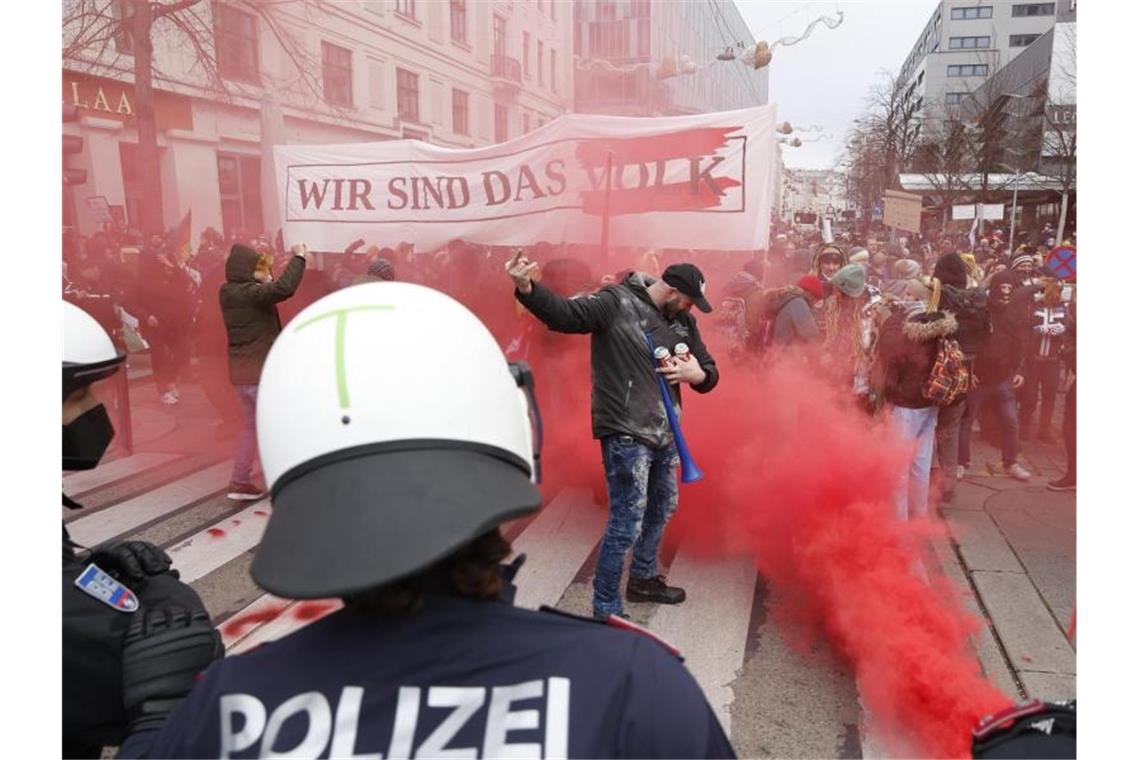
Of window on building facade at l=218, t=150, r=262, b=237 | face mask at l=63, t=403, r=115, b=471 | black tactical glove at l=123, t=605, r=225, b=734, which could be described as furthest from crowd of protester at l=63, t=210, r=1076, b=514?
window on building facade at l=218, t=150, r=262, b=237

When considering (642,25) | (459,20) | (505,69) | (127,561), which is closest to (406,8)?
(459,20)

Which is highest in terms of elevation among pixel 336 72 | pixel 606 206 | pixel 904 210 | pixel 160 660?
pixel 336 72

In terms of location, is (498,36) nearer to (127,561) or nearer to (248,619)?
(248,619)

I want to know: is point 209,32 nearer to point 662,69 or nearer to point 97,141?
point 97,141

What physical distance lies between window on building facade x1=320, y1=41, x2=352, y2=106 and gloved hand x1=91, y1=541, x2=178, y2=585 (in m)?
10.00

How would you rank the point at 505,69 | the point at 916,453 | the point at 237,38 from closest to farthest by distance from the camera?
the point at 916,453 → the point at 237,38 → the point at 505,69

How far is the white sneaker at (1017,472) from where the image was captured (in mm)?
6332

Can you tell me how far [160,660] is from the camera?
1470 millimetres

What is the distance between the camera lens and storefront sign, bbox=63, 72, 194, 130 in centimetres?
1159

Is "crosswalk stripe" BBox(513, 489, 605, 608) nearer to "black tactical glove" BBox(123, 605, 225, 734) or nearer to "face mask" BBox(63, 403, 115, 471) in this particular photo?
"face mask" BBox(63, 403, 115, 471)

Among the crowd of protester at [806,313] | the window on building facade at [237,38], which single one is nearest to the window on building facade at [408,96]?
the window on building facade at [237,38]

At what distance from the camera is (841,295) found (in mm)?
5664

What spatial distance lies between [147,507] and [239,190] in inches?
511

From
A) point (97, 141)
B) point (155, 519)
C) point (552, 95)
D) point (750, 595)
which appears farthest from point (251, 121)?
point (750, 595)
